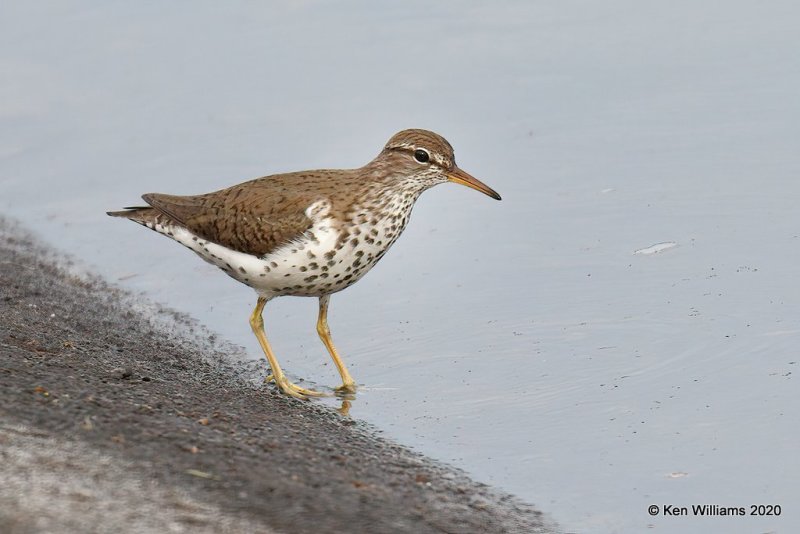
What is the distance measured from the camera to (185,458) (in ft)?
19.2

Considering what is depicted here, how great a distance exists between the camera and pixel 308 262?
→ 7.73 meters

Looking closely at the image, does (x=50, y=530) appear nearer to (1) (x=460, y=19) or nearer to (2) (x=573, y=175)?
(2) (x=573, y=175)

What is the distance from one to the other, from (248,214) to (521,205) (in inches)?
112

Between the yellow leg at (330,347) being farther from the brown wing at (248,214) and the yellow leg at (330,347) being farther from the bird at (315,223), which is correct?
the brown wing at (248,214)

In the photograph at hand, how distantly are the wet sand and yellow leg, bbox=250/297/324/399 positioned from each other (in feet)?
0.33

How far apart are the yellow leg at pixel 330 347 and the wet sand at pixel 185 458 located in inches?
12.3

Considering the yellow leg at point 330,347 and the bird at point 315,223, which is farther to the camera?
the yellow leg at point 330,347

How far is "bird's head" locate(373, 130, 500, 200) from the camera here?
8.09m

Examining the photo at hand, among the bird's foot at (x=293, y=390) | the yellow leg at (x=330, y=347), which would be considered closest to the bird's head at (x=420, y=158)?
the yellow leg at (x=330, y=347)

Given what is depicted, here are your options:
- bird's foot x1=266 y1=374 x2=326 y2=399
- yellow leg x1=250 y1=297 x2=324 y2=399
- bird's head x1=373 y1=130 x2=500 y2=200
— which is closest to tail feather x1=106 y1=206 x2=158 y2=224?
yellow leg x1=250 y1=297 x2=324 y2=399

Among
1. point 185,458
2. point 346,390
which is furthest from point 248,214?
point 185,458

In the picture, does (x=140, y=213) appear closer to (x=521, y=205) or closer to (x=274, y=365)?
(x=274, y=365)

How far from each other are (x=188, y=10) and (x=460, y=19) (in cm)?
323

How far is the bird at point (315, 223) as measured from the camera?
7738mm
